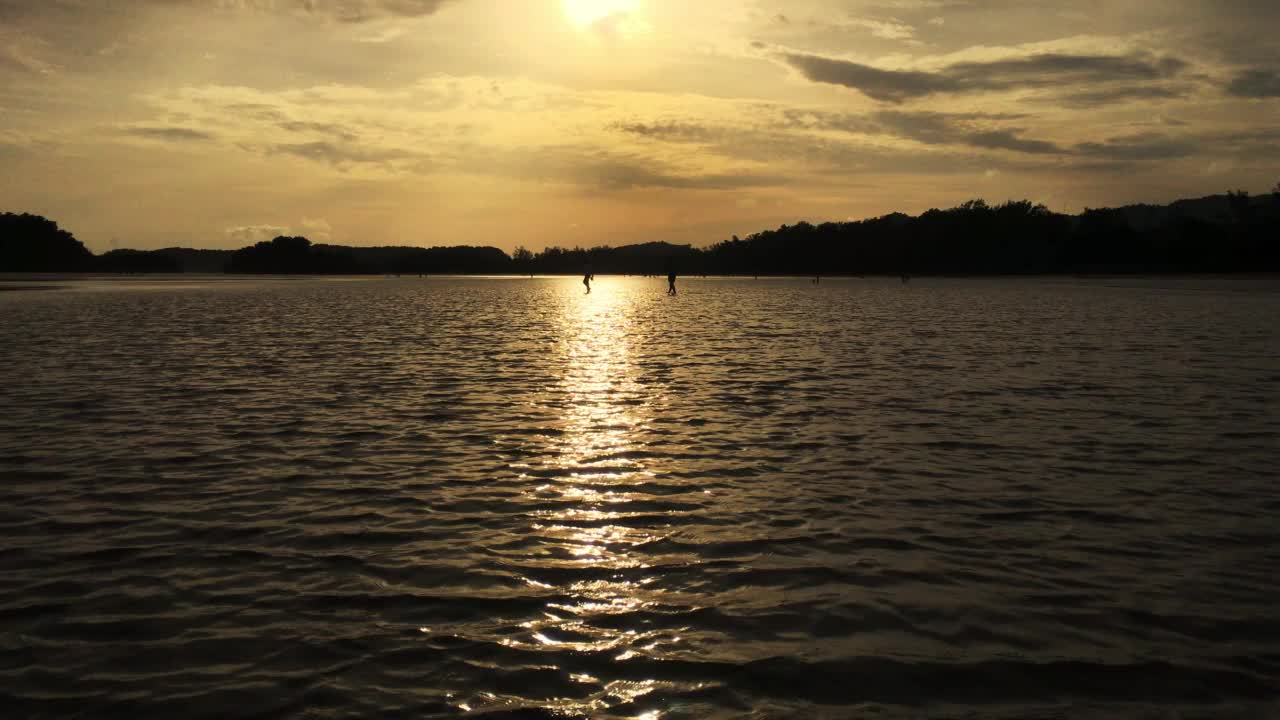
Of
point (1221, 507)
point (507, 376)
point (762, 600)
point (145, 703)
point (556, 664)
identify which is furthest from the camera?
point (507, 376)

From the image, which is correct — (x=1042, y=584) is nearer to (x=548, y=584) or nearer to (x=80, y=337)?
(x=548, y=584)

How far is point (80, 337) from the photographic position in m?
38.9

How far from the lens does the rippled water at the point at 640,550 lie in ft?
22.7

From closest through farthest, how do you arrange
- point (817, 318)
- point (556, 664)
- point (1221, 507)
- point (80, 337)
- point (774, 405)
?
point (556, 664)
point (1221, 507)
point (774, 405)
point (80, 337)
point (817, 318)

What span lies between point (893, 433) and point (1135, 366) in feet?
52.5

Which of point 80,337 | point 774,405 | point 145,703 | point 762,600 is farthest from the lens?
point 80,337

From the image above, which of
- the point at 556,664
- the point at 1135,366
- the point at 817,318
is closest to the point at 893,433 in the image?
the point at 556,664

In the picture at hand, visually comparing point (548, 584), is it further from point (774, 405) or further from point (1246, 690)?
point (774, 405)

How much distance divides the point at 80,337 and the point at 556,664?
4014 centimetres

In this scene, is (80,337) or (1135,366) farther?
(80,337)

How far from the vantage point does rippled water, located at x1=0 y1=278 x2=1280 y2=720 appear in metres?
6.92

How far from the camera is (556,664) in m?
7.17

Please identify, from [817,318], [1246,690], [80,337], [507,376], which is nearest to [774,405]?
[507,376]

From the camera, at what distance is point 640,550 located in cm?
1021
